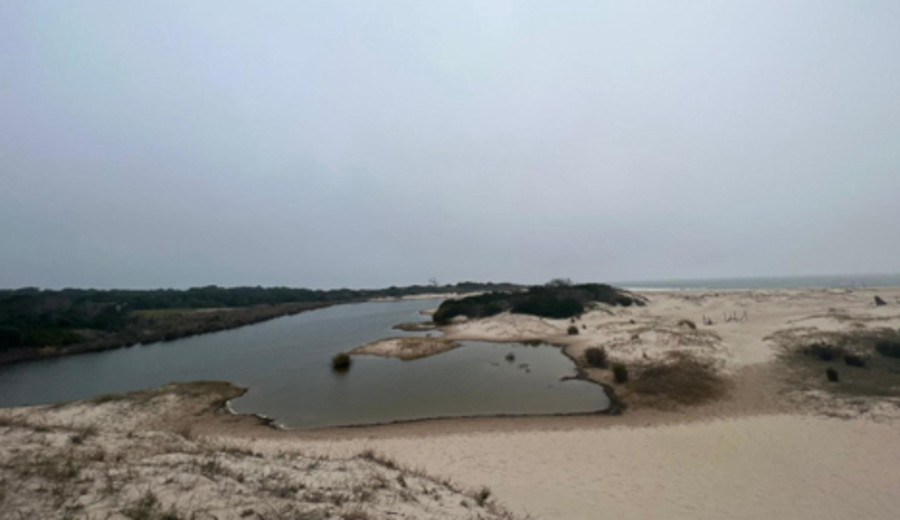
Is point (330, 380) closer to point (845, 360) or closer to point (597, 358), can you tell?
point (597, 358)

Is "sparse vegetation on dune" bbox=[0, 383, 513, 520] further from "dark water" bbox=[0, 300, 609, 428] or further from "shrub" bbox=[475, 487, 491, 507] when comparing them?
"dark water" bbox=[0, 300, 609, 428]

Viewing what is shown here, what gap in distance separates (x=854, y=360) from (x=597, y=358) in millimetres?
10697

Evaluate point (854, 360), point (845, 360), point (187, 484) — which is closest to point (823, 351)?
point (845, 360)

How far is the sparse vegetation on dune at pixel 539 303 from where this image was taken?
1575 inches

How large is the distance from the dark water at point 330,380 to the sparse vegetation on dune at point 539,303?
12118 millimetres

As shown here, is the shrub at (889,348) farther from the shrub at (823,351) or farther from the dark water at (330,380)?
the dark water at (330,380)

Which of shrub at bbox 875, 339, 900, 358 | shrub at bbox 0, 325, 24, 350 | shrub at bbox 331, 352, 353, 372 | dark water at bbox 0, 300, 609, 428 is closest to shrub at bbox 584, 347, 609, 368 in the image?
dark water at bbox 0, 300, 609, 428

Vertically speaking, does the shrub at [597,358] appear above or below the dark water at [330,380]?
above

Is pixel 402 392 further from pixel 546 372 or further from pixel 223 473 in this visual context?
pixel 223 473

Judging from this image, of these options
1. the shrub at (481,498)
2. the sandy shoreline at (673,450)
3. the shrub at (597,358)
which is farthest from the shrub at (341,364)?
the shrub at (481,498)

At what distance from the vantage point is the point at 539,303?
4116 centimetres

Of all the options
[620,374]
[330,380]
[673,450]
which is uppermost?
[620,374]

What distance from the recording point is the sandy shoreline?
7.62 m

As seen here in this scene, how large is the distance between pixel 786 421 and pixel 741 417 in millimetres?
1133
